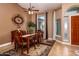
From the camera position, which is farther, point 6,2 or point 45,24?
point 45,24

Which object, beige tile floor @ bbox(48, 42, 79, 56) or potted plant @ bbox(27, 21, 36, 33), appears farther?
potted plant @ bbox(27, 21, 36, 33)

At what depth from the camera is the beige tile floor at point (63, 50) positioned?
277 centimetres

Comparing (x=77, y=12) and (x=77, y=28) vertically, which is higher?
(x=77, y=12)

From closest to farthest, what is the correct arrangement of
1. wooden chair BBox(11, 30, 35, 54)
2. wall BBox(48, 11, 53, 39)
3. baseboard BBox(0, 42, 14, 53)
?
baseboard BBox(0, 42, 14, 53), wooden chair BBox(11, 30, 35, 54), wall BBox(48, 11, 53, 39)

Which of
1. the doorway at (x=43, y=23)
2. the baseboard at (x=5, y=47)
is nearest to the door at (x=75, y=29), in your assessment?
the doorway at (x=43, y=23)

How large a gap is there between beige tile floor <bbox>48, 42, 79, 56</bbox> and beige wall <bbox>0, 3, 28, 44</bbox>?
1.11 m

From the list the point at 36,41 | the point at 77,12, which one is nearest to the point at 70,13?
the point at 77,12

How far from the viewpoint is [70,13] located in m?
2.87

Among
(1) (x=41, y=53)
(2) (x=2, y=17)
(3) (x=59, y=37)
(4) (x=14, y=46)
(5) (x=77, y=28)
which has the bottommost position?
(1) (x=41, y=53)

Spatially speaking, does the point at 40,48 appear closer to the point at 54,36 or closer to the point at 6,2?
the point at 54,36

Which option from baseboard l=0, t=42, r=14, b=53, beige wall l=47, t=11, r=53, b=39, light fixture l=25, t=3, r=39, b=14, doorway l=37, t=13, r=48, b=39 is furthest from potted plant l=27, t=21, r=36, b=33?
baseboard l=0, t=42, r=14, b=53

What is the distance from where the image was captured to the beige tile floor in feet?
9.09

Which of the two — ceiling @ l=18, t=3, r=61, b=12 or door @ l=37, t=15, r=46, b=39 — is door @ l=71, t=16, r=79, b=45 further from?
door @ l=37, t=15, r=46, b=39

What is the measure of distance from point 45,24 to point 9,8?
970 millimetres
